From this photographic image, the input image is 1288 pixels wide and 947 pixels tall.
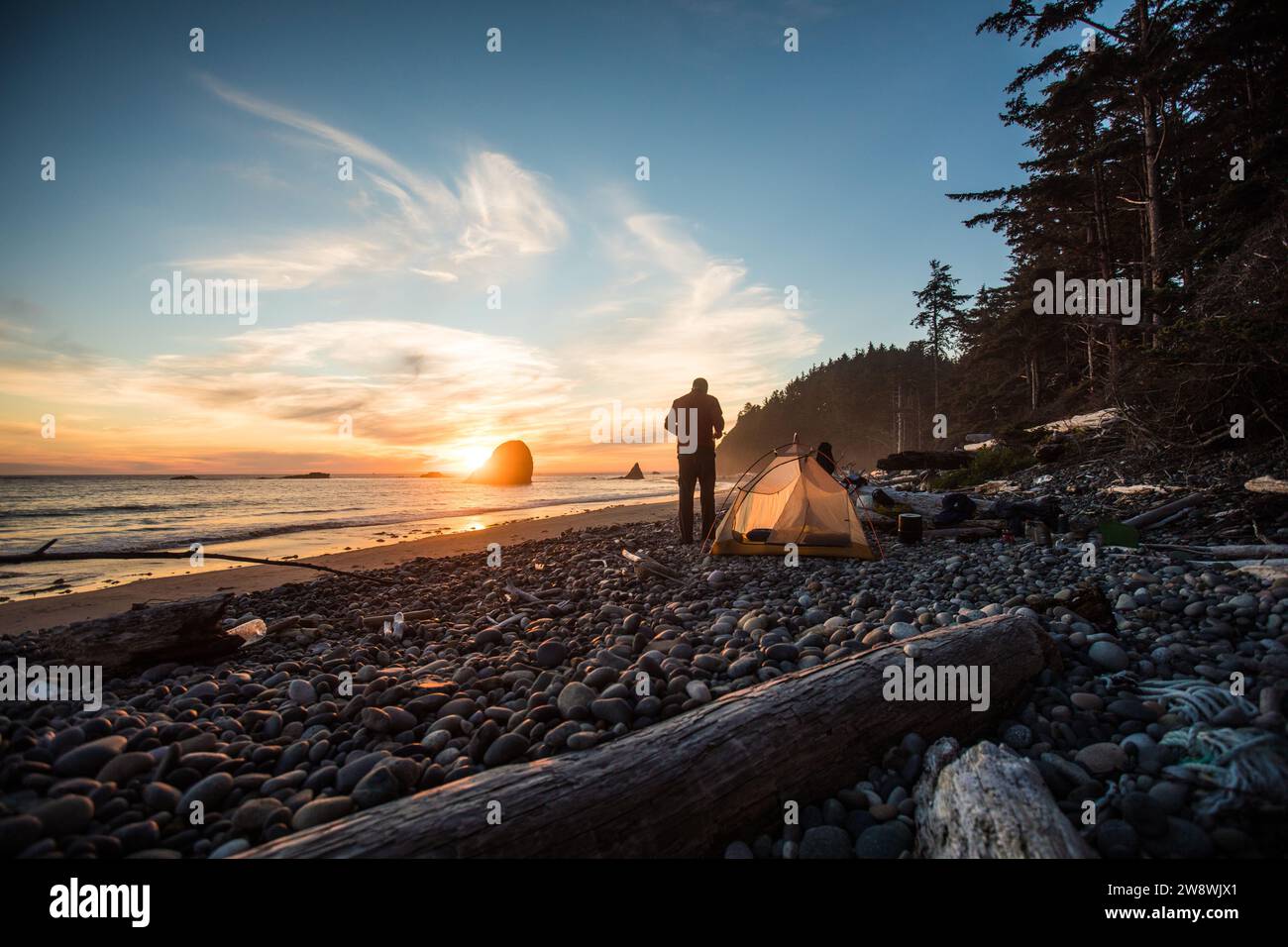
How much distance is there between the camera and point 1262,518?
648 cm

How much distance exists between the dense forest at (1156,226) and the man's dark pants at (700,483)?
8737 mm

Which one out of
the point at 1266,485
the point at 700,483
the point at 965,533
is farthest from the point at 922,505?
the point at 700,483

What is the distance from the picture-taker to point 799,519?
8.70 metres

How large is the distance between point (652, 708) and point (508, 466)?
2532 inches

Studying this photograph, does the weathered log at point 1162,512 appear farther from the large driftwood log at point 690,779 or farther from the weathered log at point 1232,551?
the large driftwood log at point 690,779

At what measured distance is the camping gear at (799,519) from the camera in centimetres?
846

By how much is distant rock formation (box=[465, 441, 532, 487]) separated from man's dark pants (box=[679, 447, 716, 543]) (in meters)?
55.8

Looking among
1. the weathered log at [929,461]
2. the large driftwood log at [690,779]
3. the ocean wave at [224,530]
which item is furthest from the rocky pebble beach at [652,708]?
the weathered log at [929,461]

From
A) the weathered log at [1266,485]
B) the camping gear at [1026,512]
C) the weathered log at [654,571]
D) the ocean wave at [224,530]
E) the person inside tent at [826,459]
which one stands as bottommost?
the ocean wave at [224,530]

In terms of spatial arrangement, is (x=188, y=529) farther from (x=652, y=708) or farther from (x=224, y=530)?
(x=652, y=708)
